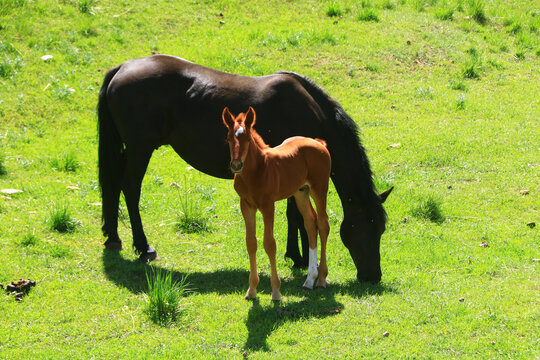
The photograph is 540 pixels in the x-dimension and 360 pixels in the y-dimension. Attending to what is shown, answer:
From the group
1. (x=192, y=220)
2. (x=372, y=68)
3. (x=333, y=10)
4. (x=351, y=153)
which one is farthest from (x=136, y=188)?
(x=333, y=10)

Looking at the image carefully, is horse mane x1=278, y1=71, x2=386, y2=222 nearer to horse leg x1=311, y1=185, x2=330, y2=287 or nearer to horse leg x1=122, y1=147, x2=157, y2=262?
horse leg x1=311, y1=185, x2=330, y2=287

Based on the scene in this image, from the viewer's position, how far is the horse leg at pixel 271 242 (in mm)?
6641

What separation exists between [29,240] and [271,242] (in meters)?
3.68

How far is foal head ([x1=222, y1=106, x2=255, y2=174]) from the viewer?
5.89 metres

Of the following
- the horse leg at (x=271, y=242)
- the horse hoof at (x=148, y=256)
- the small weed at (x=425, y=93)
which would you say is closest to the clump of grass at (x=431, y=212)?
the horse leg at (x=271, y=242)

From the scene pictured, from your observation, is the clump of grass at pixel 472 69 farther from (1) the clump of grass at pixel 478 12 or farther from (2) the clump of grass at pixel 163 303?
(2) the clump of grass at pixel 163 303

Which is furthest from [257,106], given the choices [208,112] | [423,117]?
[423,117]

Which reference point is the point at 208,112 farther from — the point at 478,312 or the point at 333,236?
the point at 478,312

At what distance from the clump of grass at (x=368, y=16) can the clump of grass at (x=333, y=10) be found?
0.62 metres

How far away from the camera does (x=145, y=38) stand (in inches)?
635

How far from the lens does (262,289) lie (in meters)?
7.55

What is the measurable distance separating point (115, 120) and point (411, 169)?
5.54 metres

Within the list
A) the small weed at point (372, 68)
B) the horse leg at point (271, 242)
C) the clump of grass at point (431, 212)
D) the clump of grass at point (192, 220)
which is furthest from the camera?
the small weed at point (372, 68)

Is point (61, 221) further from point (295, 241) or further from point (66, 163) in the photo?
point (295, 241)
